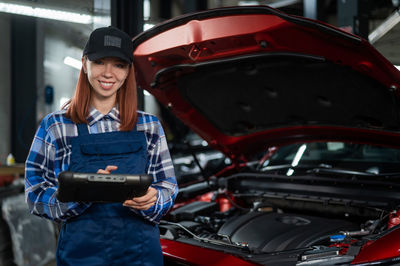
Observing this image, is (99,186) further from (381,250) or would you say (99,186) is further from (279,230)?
(279,230)

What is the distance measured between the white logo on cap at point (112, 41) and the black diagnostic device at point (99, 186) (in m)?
0.43

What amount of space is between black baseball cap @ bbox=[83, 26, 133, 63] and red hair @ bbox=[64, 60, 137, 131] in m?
0.09

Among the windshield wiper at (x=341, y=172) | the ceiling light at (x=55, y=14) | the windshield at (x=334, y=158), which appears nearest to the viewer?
the windshield wiper at (x=341, y=172)

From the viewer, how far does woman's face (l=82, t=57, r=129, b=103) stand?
3.95ft

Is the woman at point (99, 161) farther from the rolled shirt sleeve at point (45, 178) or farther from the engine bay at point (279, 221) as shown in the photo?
the engine bay at point (279, 221)

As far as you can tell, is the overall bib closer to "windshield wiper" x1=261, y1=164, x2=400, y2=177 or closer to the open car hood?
the open car hood

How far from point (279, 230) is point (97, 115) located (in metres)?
1.14

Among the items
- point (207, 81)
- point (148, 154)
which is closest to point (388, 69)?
point (207, 81)

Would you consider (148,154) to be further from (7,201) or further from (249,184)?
(7,201)

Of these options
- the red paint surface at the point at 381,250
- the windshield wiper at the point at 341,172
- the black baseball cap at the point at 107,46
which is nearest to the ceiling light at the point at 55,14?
the black baseball cap at the point at 107,46

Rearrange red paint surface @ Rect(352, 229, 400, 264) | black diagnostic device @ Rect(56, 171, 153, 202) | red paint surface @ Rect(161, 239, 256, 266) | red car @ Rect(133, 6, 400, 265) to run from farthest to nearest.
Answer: red car @ Rect(133, 6, 400, 265) → red paint surface @ Rect(161, 239, 256, 266) → red paint surface @ Rect(352, 229, 400, 264) → black diagnostic device @ Rect(56, 171, 153, 202)

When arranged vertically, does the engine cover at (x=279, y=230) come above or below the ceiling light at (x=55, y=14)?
below

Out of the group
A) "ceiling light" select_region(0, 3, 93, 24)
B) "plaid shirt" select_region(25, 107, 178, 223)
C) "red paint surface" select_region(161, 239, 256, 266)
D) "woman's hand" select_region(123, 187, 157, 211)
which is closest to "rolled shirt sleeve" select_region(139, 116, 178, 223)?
"plaid shirt" select_region(25, 107, 178, 223)

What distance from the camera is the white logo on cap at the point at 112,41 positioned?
46.6 inches
